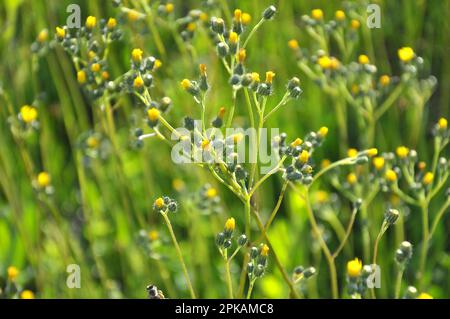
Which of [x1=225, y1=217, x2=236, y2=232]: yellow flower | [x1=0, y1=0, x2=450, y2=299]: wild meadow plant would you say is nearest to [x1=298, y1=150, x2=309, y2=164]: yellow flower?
[x1=0, y1=0, x2=450, y2=299]: wild meadow plant

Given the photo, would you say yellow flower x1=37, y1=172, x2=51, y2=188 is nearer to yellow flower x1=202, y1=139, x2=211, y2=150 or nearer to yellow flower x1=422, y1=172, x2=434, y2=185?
yellow flower x1=202, y1=139, x2=211, y2=150

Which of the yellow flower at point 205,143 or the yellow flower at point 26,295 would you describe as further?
the yellow flower at point 26,295

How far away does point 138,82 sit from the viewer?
1.30 meters

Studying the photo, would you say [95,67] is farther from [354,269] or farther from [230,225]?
[354,269]

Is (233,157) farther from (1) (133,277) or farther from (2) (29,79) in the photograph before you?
(2) (29,79)

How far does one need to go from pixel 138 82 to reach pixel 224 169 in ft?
0.73

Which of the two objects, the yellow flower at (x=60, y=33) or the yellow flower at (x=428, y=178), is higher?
the yellow flower at (x=60, y=33)

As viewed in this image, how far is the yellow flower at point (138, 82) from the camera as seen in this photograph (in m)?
1.30

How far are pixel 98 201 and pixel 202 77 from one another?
3.76ft

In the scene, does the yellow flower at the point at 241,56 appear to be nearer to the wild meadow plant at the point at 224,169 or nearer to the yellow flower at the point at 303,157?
the wild meadow plant at the point at 224,169

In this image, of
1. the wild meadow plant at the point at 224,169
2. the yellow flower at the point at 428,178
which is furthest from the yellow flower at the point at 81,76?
the yellow flower at the point at 428,178

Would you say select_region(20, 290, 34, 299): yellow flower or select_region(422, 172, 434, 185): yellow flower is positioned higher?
select_region(422, 172, 434, 185): yellow flower

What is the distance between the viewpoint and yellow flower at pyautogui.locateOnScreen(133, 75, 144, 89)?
1.30m
